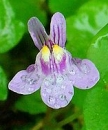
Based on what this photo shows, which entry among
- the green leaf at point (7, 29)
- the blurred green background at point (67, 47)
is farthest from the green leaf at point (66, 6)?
the green leaf at point (7, 29)

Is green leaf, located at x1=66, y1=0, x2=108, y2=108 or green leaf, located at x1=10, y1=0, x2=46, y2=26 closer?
green leaf, located at x1=66, y1=0, x2=108, y2=108

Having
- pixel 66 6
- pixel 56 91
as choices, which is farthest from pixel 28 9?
pixel 56 91

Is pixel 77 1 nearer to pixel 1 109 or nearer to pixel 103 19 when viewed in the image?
pixel 103 19

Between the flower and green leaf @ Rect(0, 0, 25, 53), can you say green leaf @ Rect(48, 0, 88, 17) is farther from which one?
the flower

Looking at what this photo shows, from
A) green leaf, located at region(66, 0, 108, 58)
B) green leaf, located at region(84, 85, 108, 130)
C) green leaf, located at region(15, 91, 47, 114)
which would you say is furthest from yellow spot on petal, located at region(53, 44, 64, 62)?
green leaf, located at region(15, 91, 47, 114)

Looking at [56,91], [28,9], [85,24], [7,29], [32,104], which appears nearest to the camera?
[56,91]

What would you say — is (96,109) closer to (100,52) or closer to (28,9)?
(100,52)

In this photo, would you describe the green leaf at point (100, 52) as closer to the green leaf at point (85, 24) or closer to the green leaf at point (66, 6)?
the green leaf at point (85, 24)

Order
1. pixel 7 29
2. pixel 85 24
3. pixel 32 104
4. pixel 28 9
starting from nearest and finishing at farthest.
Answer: pixel 7 29, pixel 85 24, pixel 32 104, pixel 28 9
